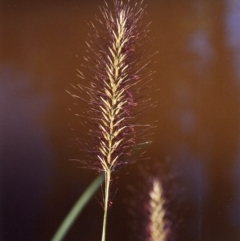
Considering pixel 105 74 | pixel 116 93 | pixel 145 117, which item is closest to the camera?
pixel 116 93

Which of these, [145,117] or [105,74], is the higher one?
[105,74]

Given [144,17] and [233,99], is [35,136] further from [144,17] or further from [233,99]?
[233,99]

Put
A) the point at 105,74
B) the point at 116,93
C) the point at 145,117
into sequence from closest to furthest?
1. the point at 116,93
2. the point at 105,74
3. the point at 145,117

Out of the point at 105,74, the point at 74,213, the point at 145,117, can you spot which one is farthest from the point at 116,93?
the point at 74,213

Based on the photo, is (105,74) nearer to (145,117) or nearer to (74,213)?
(145,117)

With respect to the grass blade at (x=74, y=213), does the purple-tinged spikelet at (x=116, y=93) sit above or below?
above

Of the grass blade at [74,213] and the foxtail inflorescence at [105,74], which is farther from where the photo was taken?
the grass blade at [74,213]

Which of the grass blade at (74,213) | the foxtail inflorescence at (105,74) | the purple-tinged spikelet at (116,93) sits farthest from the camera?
the grass blade at (74,213)

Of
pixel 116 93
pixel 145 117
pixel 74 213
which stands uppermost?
pixel 116 93
